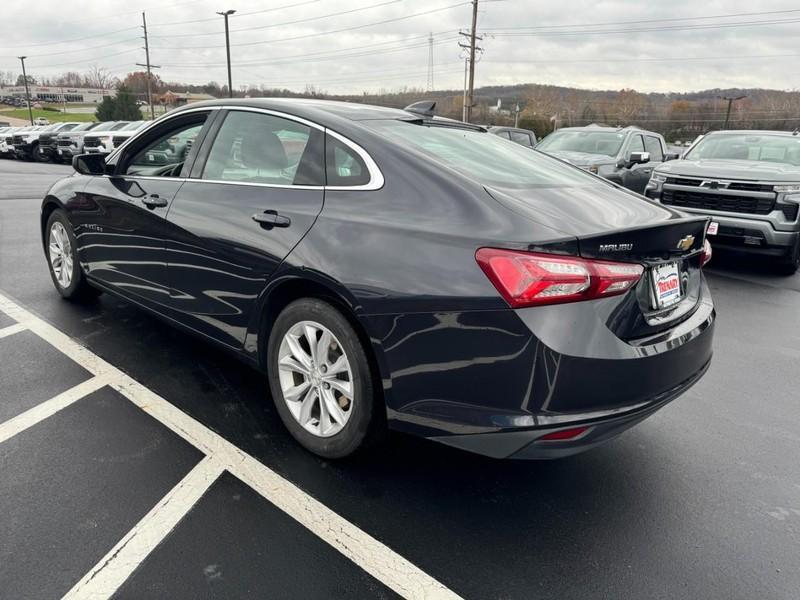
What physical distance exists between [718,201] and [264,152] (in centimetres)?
608

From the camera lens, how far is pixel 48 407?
3.23 m

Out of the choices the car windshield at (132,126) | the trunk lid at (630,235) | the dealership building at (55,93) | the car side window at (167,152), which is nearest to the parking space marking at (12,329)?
the car side window at (167,152)

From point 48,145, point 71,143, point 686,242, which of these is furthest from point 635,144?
point 48,145

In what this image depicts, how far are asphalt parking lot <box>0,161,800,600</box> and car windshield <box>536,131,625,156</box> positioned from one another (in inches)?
319

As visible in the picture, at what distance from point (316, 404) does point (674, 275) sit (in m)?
1.70

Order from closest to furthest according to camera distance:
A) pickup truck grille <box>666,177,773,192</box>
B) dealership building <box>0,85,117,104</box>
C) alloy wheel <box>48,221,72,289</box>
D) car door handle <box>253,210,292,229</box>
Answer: car door handle <box>253,210,292,229</box>
alloy wheel <box>48,221,72,289</box>
pickup truck grille <box>666,177,773,192</box>
dealership building <box>0,85,117,104</box>

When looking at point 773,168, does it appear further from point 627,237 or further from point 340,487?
point 340,487

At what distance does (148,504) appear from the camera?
2.44 meters

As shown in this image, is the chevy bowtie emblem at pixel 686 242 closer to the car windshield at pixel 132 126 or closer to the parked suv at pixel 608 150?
the parked suv at pixel 608 150

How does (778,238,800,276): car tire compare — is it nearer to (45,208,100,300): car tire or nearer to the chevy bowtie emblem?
the chevy bowtie emblem

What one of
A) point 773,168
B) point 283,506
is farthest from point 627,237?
point 773,168

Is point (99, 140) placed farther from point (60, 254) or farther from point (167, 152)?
point (167, 152)

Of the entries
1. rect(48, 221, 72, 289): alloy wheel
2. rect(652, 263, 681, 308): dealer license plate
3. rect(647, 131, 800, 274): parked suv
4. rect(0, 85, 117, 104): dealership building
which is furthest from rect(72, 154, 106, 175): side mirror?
rect(0, 85, 117, 104): dealership building

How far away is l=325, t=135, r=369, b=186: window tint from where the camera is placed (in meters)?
2.66
